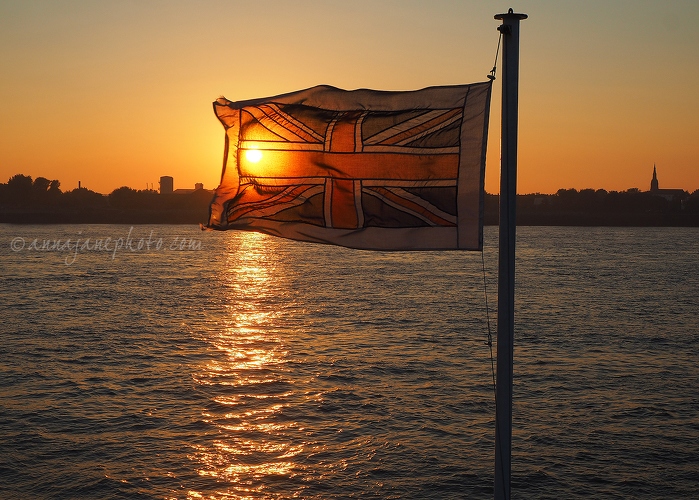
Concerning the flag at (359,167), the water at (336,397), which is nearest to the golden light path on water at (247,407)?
the water at (336,397)

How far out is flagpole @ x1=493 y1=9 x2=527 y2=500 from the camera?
21.6ft

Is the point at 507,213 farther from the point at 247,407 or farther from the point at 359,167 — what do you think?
the point at 247,407

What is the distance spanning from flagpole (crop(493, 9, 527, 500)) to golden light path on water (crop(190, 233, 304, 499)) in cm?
969

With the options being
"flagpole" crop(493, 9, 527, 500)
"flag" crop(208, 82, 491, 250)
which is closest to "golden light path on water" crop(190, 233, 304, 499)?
"flag" crop(208, 82, 491, 250)

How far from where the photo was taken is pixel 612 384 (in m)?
25.6

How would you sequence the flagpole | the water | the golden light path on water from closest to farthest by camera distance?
the flagpole → the water → the golden light path on water

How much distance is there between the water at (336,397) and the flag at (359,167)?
8.97m

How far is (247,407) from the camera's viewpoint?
2223cm

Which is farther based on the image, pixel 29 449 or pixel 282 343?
pixel 282 343

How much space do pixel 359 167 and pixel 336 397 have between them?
16222 mm

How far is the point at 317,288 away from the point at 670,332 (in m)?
27.9

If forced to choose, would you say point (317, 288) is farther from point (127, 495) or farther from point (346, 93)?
point (346, 93)

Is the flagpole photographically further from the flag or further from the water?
the water

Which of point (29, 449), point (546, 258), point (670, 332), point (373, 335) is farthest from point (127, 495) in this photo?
point (546, 258)
